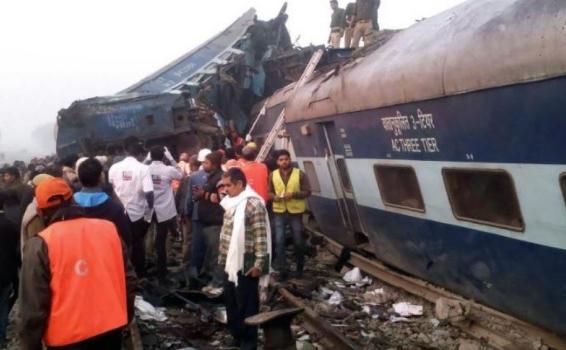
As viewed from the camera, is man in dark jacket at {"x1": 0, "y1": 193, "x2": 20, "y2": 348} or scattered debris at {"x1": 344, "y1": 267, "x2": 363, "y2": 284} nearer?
man in dark jacket at {"x1": 0, "y1": 193, "x2": 20, "y2": 348}

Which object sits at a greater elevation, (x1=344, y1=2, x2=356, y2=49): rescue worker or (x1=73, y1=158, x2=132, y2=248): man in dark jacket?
(x1=344, y1=2, x2=356, y2=49): rescue worker

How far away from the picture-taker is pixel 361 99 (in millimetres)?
6648

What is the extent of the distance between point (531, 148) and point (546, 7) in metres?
1.01

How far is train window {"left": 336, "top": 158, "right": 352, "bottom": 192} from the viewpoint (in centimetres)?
789

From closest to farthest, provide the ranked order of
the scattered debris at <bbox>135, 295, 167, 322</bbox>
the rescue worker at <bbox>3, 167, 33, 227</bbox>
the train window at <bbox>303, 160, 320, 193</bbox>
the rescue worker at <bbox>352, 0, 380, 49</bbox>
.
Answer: the rescue worker at <bbox>3, 167, 33, 227</bbox>
the scattered debris at <bbox>135, 295, 167, 322</bbox>
the train window at <bbox>303, 160, 320, 193</bbox>
the rescue worker at <bbox>352, 0, 380, 49</bbox>

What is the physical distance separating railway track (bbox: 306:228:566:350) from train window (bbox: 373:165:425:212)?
102cm

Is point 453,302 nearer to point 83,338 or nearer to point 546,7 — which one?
point 546,7

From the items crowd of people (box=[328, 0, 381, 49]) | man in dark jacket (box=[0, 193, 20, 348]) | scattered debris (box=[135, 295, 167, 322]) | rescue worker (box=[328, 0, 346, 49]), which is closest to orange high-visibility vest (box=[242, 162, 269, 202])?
scattered debris (box=[135, 295, 167, 322])

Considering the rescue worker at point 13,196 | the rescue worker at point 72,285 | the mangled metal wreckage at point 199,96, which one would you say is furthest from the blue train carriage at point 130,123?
the rescue worker at point 72,285

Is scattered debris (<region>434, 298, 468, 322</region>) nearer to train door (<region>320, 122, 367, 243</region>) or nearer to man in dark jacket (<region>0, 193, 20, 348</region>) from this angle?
train door (<region>320, 122, 367, 243</region>)

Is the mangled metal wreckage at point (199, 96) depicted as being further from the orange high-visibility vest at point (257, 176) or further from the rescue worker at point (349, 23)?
the orange high-visibility vest at point (257, 176)

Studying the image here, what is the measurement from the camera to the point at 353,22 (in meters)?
14.0

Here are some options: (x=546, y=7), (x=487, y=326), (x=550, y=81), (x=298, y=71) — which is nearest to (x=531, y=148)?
(x=550, y=81)

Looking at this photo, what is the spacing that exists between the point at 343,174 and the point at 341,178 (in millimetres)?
118
